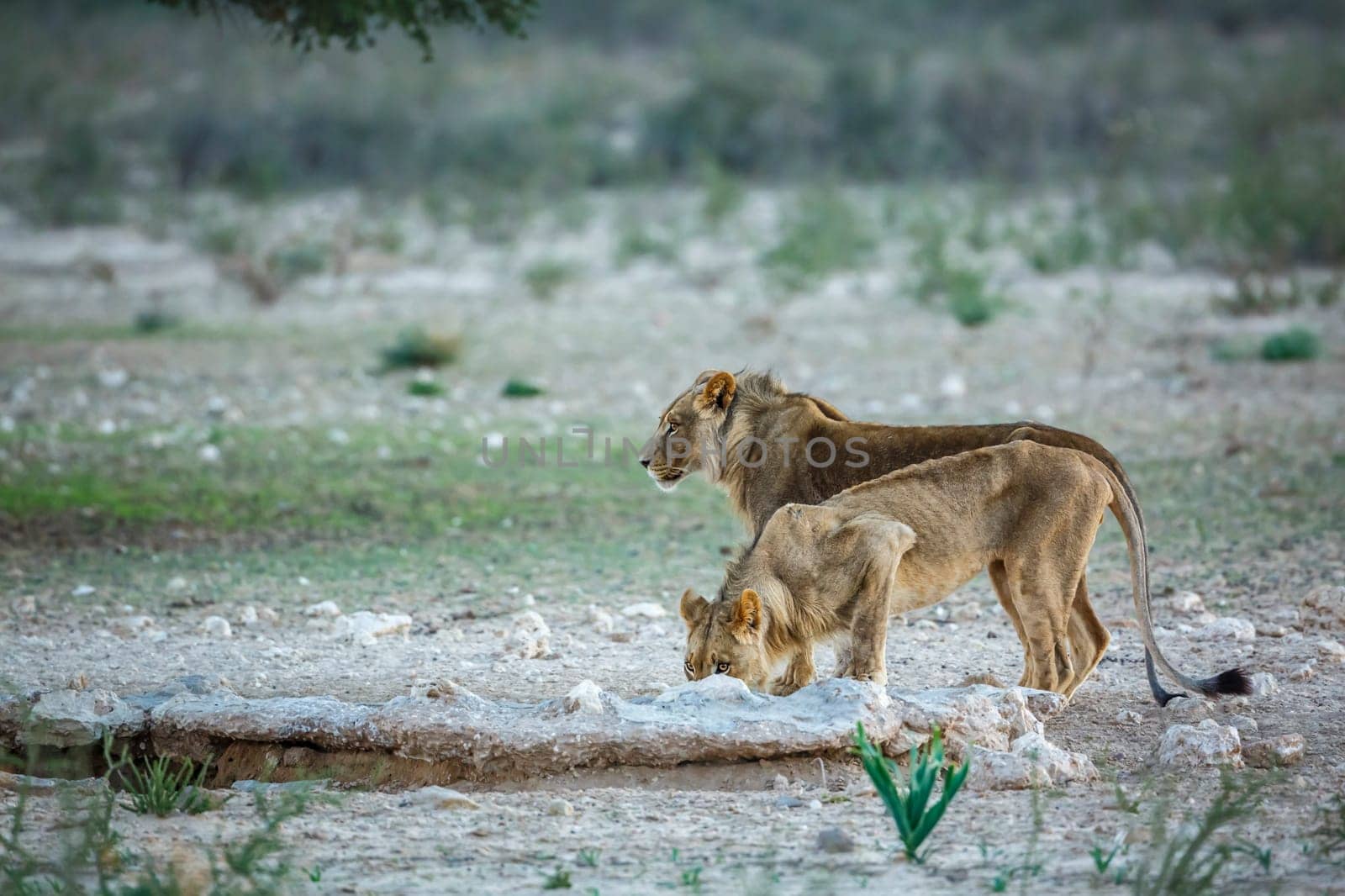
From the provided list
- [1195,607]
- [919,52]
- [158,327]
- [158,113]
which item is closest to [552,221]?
[158,327]

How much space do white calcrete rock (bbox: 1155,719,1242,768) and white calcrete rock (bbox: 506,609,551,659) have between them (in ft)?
9.76

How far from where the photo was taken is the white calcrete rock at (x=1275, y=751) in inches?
222

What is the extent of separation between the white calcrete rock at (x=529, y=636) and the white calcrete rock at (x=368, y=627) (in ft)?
1.83

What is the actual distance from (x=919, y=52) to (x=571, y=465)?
27.5m

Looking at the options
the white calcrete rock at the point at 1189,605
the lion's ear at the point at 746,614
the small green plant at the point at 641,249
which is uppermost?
the small green plant at the point at 641,249

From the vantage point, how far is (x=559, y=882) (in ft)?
14.8

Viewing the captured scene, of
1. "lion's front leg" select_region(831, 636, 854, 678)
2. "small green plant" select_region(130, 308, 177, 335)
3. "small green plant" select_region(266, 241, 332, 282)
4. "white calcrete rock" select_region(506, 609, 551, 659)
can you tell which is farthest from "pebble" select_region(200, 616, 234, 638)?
"small green plant" select_region(266, 241, 332, 282)

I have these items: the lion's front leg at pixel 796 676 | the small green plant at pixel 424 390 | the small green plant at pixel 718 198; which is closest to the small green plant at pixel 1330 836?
the lion's front leg at pixel 796 676

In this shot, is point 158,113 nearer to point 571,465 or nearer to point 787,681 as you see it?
point 571,465

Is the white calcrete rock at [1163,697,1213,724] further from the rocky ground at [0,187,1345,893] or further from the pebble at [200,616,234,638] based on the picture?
the pebble at [200,616,234,638]

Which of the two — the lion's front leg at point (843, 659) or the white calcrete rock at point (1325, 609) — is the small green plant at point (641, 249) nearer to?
the white calcrete rock at point (1325, 609)

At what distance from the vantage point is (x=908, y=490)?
6.57 metres

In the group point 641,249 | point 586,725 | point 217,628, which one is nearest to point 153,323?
point 641,249

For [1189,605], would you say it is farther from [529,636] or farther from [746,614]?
[529,636]
